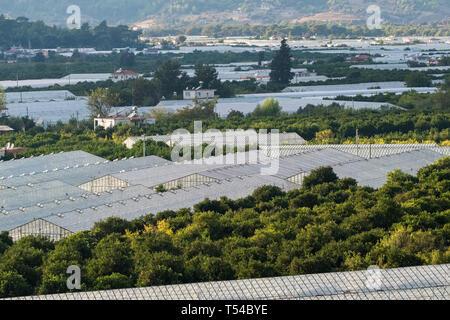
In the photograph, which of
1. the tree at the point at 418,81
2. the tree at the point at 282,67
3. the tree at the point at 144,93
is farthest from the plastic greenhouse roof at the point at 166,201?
the tree at the point at 282,67

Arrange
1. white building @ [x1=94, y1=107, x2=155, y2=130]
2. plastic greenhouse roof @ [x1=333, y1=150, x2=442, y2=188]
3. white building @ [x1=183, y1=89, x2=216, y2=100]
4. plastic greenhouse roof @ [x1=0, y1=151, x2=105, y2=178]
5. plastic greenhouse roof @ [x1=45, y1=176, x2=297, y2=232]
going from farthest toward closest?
white building @ [x1=183, y1=89, x2=216, y2=100] < white building @ [x1=94, y1=107, x2=155, y2=130] < plastic greenhouse roof @ [x1=0, y1=151, x2=105, y2=178] < plastic greenhouse roof @ [x1=333, y1=150, x2=442, y2=188] < plastic greenhouse roof @ [x1=45, y1=176, x2=297, y2=232]

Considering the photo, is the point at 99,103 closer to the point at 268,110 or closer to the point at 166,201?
the point at 268,110

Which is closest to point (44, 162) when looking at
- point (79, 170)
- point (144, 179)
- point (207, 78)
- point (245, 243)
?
point (79, 170)

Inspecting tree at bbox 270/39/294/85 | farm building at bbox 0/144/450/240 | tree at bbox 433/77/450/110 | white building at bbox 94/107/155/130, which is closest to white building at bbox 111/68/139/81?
tree at bbox 270/39/294/85

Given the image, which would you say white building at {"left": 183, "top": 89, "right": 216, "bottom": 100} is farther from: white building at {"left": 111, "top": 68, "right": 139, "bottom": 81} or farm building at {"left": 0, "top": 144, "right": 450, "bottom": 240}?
farm building at {"left": 0, "top": 144, "right": 450, "bottom": 240}

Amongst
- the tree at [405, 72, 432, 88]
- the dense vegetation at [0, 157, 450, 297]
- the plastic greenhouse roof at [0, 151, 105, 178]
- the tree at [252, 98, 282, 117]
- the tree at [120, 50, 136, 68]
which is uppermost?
the dense vegetation at [0, 157, 450, 297]

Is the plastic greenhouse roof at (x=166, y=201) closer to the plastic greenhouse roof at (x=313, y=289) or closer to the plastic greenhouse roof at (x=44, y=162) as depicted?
the plastic greenhouse roof at (x=44, y=162)

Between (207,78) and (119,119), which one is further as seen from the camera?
(207,78)
